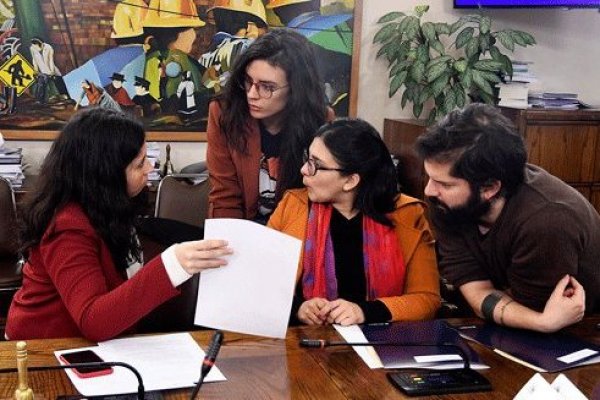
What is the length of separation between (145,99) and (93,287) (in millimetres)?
2154

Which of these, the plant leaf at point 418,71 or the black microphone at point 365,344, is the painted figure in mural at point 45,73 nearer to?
the plant leaf at point 418,71

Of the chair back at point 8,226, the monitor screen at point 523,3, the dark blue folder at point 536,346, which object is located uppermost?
the monitor screen at point 523,3

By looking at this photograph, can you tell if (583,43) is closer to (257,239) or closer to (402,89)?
(402,89)

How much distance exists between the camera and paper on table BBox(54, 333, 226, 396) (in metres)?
1.33

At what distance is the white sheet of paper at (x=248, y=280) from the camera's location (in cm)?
148

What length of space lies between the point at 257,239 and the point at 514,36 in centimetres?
243

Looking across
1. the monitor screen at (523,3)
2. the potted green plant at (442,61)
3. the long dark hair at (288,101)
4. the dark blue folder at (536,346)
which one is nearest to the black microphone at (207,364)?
the dark blue folder at (536,346)

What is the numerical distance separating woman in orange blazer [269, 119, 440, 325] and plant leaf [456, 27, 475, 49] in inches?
63.9

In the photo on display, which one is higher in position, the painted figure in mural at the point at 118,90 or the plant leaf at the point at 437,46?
the plant leaf at the point at 437,46

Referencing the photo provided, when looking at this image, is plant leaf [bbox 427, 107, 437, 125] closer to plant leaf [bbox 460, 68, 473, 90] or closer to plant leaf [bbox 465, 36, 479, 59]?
plant leaf [bbox 460, 68, 473, 90]

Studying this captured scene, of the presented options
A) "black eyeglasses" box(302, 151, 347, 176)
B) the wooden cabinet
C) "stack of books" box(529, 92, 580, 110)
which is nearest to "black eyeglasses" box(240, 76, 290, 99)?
"black eyeglasses" box(302, 151, 347, 176)

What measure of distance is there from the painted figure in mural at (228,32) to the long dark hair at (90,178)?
1929mm

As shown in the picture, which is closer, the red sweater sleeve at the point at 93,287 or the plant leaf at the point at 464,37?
the red sweater sleeve at the point at 93,287

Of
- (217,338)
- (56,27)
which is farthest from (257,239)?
(56,27)
